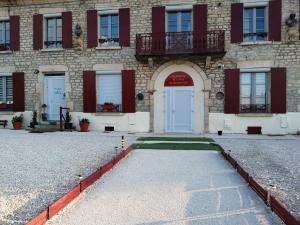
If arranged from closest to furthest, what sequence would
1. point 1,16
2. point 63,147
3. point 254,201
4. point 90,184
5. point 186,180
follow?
point 254,201 → point 90,184 → point 186,180 → point 63,147 → point 1,16

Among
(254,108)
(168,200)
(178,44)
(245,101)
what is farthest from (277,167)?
(178,44)

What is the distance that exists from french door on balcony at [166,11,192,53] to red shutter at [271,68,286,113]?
3.59 meters

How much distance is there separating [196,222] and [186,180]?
5.08ft

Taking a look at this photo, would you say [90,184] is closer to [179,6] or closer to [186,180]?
[186,180]

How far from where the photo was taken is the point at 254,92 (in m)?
11.1

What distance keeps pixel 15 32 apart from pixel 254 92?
1109 centimetres

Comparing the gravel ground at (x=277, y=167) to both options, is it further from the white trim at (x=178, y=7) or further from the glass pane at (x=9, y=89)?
the glass pane at (x=9, y=89)

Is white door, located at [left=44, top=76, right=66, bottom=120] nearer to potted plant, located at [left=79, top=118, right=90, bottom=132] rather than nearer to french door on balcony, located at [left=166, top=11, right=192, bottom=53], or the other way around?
potted plant, located at [left=79, top=118, right=90, bottom=132]

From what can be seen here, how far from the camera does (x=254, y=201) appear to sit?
343cm

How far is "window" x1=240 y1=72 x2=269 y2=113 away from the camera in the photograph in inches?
435

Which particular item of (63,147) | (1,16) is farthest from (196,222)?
(1,16)

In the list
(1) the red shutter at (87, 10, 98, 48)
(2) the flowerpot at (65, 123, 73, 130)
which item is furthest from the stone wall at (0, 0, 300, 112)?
(2) the flowerpot at (65, 123, 73, 130)

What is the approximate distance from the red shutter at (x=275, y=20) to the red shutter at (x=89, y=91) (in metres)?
7.58

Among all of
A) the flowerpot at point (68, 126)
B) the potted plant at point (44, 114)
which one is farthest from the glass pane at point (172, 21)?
the potted plant at point (44, 114)
